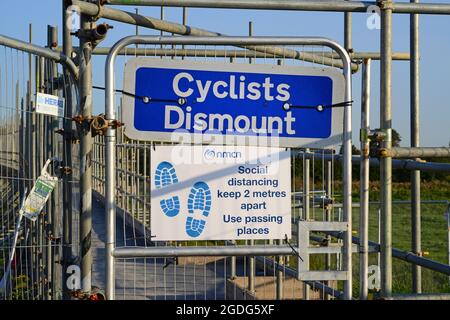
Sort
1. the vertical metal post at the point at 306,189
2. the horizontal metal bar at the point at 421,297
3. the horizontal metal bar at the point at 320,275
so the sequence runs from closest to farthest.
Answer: the horizontal metal bar at the point at 320,275 → the horizontal metal bar at the point at 421,297 → the vertical metal post at the point at 306,189

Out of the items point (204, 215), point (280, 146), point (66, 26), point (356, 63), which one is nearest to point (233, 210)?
point (204, 215)

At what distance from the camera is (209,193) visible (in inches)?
179

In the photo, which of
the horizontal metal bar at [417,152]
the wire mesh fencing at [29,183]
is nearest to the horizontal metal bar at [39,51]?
the wire mesh fencing at [29,183]

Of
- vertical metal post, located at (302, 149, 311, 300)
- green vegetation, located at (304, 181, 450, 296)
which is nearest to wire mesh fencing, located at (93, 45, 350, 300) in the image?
vertical metal post, located at (302, 149, 311, 300)

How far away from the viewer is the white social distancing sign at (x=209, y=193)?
14.9ft

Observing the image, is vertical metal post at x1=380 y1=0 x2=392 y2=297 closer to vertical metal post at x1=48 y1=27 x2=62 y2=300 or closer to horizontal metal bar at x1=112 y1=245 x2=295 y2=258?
horizontal metal bar at x1=112 y1=245 x2=295 y2=258

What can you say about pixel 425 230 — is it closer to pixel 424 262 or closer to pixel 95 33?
pixel 424 262

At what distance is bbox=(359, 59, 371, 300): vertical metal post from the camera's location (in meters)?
4.71

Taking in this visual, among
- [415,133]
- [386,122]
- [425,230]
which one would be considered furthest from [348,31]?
[425,230]

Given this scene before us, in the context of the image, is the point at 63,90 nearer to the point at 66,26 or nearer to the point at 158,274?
the point at 66,26

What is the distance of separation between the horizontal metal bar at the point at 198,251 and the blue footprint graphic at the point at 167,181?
21cm

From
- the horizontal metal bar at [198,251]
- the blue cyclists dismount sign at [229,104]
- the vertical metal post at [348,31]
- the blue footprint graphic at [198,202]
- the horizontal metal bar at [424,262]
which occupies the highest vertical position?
the vertical metal post at [348,31]

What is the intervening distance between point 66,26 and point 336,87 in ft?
5.19

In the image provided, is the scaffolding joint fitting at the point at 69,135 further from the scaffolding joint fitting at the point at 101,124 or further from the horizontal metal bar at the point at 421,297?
the horizontal metal bar at the point at 421,297
